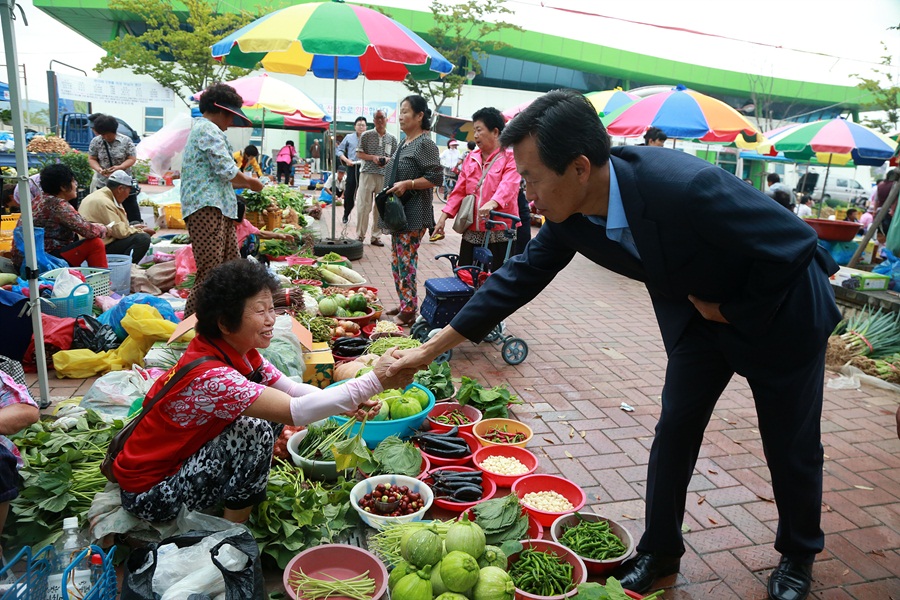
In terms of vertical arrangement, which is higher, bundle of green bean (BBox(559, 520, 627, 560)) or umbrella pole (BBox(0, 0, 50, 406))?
umbrella pole (BBox(0, 0, 50, 406))

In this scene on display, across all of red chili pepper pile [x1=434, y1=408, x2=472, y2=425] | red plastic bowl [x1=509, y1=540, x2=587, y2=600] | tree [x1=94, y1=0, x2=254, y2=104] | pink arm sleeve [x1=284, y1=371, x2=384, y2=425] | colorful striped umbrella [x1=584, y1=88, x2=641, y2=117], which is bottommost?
red chili pepper pile [x1=434, y1=408, x2=472, y2=425]

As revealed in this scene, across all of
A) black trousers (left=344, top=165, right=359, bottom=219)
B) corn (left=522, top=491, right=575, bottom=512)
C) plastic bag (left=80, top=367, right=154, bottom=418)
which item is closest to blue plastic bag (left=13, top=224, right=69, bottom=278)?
plastic bag (left=80, top=367, right=154, bottom=418)

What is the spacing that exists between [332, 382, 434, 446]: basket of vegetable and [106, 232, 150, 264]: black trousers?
462cm

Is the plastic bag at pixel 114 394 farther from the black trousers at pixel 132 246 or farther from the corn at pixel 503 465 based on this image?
the black trousers at pixel 132 246

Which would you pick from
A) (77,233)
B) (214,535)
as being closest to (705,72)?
(77,233)

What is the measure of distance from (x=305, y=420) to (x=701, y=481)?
2.66 metres

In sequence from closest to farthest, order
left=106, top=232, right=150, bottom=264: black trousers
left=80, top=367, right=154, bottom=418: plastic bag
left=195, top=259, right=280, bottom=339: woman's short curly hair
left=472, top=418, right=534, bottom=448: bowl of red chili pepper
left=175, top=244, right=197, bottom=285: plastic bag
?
1. left=195, top=259, right=280, bottom=339: woman's short curly hair
2. left=80, top=367, right=154, bottom=418: plastic bag
3. left=472, top=418, right=534, bottom=448: bowl of red chili pepper
4. left=175, top=244, right=197, bottom=285: plastic bag
5. left=106, top=232, right=150, bottom=264: black trousers

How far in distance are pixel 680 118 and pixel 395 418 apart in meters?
8.31

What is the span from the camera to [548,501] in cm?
317

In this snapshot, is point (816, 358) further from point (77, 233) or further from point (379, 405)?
point (77, 233)

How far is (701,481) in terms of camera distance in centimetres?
377

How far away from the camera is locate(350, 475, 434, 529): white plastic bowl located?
9.14 ft

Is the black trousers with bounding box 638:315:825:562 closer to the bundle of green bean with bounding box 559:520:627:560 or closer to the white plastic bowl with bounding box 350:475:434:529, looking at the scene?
the bundle of green bean with bounding box 559:520:627:560

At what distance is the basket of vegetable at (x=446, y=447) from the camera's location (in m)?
3.56
